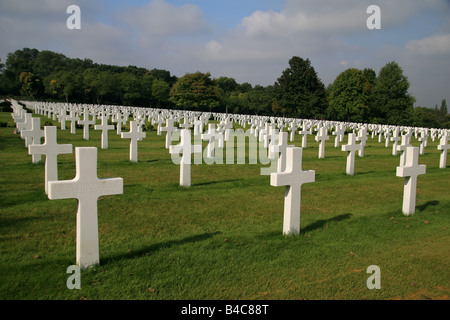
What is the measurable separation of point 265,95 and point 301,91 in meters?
16.5

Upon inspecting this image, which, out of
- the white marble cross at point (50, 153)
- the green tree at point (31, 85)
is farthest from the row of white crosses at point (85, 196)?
the green tree at point (31, 85)

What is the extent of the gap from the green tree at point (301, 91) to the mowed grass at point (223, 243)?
47896 millimetres

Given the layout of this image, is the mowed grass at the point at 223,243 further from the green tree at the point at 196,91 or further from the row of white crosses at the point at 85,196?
the green tree at the point at 196,91

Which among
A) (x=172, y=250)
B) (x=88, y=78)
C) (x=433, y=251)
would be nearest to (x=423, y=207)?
(x=433, y=251)

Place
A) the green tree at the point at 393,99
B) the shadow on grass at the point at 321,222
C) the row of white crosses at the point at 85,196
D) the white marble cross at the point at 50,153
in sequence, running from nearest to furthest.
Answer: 1. the row of white crosses at the point at 85,196
2. the shadow on grass at the point at 321,222
3. the white marble cross at the point at 50,153
4. the green tree at the point at 393,99

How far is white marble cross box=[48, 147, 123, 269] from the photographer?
12.5ft

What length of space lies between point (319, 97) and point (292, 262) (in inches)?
2137

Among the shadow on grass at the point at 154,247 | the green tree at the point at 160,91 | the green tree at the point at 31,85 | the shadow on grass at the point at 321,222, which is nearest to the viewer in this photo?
the shadow on grass at the point at 154,247

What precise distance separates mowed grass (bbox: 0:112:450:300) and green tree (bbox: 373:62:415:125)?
54.0m

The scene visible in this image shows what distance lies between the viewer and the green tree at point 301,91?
55.2 meters

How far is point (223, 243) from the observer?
479 centimetres

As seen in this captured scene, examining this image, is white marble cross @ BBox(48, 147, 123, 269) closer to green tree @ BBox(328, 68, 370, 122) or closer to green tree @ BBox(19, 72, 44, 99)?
green tree @ BBox(328, 68, 370, 122)

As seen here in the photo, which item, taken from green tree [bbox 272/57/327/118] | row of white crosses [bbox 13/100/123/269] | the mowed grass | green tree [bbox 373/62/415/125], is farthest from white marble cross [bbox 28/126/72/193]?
green tree [bbox 373/62/415/125]

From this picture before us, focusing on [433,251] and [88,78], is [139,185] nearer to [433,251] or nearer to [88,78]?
[433,251]
